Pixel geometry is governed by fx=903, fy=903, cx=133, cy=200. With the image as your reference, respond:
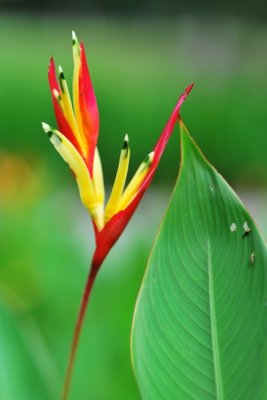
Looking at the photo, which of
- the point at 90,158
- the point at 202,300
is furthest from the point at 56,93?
the point at 202,300

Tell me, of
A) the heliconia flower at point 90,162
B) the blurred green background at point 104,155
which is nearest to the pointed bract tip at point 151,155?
the heliconia flower at point 90,162

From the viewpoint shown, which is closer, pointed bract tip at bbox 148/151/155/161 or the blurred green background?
pointed bract tip at bbox 148/151/155/161

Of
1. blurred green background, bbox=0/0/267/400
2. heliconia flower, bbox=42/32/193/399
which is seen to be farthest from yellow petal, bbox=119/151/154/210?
blurred green background, bbox=0/0/267/400

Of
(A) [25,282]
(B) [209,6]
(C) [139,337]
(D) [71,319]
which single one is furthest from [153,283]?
(B) [209,6]

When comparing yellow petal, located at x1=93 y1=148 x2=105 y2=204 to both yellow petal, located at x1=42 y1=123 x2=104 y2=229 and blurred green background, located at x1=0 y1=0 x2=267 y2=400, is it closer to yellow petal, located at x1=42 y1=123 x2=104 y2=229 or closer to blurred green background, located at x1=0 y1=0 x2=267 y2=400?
yellow petal, located at x1=42 y1=123 x2=104 y2=229

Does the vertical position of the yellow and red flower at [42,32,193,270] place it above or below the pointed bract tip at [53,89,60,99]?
below

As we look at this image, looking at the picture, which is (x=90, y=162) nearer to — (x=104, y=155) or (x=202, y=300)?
(x=202, y=300)

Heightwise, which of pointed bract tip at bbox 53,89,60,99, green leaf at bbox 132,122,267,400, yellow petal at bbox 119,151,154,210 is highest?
pointed bract tip at bbox 53,89,60,99
